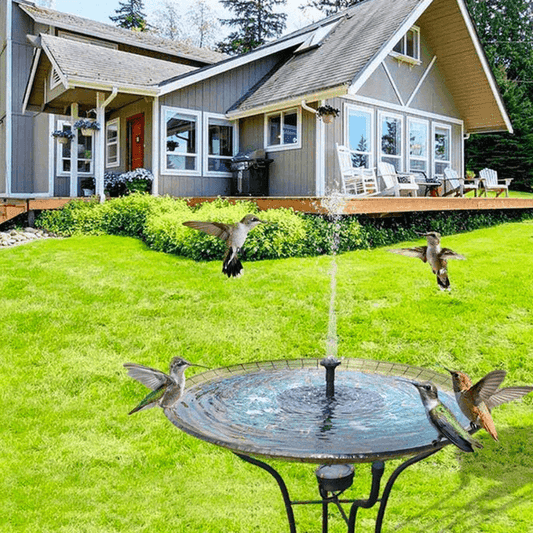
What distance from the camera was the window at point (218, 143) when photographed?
14.2m

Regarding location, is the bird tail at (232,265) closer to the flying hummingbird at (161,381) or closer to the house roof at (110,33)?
the flying hummingbird at (161,381)

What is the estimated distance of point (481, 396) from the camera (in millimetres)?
1831

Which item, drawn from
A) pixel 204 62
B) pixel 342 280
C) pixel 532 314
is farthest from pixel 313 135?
pixel 204 62

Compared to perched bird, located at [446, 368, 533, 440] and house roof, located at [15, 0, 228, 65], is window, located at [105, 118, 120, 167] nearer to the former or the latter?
house roof, located at [15, 0, 228, 65]

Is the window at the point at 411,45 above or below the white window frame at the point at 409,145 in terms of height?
above

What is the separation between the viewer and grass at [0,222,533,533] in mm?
3348

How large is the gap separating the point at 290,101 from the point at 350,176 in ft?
7.26

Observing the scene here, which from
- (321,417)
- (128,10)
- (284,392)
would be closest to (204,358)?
(284,392)

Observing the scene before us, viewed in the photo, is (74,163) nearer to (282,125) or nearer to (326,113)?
(282,125)

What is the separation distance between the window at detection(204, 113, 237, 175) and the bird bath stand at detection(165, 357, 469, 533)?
38.7 feet

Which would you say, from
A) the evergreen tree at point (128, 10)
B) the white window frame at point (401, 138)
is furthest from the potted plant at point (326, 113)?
the evergreen tree at point (128, 10)

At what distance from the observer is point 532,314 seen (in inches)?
243

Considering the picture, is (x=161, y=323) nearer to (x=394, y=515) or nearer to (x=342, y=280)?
(x=342, y=280)

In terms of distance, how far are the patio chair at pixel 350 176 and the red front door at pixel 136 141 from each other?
5.41 metres
